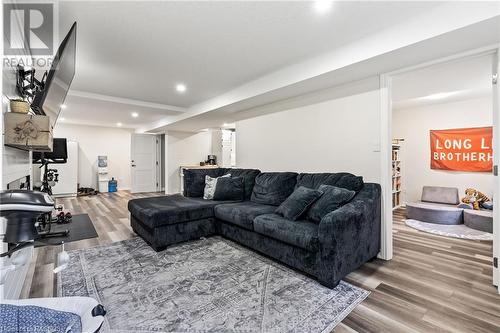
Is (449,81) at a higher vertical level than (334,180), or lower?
higher

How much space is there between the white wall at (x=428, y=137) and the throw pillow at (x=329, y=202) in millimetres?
3896

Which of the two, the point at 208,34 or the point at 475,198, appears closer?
the point at 208,34

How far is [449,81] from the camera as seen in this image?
141 inches

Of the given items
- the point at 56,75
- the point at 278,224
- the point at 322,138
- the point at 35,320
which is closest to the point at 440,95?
the point at 322,138

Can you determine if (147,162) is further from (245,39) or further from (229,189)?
(245,39)

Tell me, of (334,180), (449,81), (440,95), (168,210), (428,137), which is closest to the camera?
(334,180)

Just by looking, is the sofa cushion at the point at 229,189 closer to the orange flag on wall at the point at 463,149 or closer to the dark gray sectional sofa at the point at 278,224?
the dark gray sectional sofa at the point at 278,224

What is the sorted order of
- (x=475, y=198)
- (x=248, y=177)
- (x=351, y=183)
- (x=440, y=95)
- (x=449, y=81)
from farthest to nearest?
(x=440, y=95) → (x=475, y=198) → (x=248, y=177) → (x=449, y=81) → (x=351, y=183)

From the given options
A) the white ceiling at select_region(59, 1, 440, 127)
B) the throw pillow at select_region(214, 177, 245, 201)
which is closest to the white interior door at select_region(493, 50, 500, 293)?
the white ceiling at select_region(59, 1, 440, 127)

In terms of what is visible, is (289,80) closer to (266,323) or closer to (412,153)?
(266,323)

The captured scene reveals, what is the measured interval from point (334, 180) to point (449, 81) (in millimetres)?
2517

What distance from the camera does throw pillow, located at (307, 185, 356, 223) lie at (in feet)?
8.06

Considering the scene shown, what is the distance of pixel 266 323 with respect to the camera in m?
1.67

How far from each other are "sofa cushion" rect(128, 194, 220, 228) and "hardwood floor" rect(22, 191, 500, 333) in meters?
0.61
